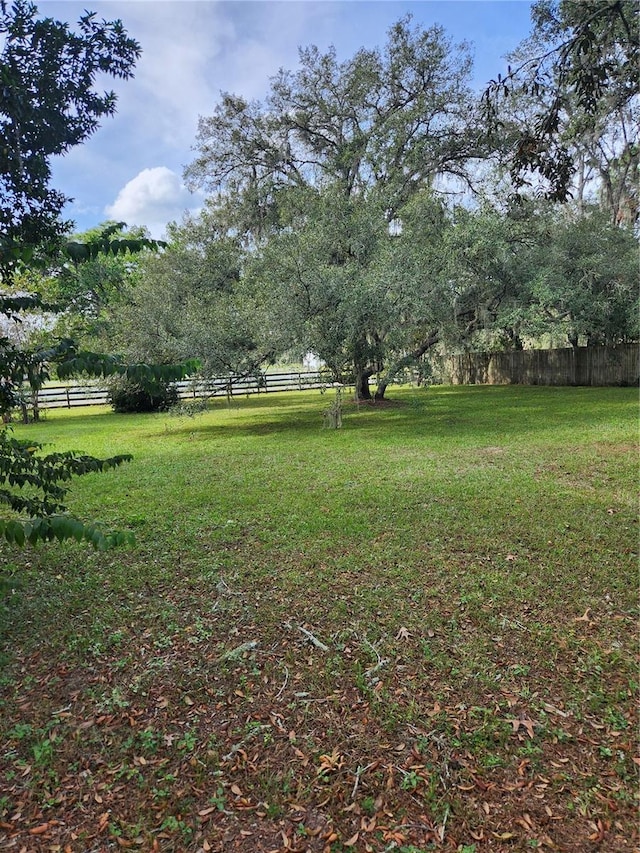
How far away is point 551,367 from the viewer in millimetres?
18547

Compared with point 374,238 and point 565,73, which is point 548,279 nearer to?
point 374,238

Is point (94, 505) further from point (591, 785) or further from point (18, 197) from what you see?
point (591, 785)

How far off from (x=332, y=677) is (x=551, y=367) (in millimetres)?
18713

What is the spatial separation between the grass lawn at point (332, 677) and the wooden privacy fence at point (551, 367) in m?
13.3

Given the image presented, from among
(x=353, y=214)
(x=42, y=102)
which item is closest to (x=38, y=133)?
(x=42, y=102)

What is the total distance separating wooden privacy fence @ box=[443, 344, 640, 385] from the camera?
16188 mm

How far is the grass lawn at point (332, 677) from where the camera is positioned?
65.5 inches

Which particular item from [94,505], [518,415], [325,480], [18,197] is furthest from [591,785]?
[518,415]

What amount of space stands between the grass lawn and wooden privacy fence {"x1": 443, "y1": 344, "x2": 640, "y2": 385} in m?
13.3

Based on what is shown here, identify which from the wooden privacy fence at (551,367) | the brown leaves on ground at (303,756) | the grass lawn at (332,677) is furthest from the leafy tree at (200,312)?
the wooden privacy fence at (551,367)

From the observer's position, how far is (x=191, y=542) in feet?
13.6

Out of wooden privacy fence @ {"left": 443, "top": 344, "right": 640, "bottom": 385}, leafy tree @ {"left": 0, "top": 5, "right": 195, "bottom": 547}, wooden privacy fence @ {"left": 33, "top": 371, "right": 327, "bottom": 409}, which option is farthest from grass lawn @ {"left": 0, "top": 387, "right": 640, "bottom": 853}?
wooden privacy fence @ {"left": 443, "top": 344, "right": 640, "bottom": 385}

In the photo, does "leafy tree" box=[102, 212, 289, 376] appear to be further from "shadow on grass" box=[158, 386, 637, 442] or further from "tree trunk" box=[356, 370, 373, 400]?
"tree trunk" box=[356, 370, 373, 400]

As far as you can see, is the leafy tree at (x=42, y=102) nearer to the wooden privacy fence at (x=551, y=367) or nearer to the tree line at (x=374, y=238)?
the tree line at (x=374, y=238)
